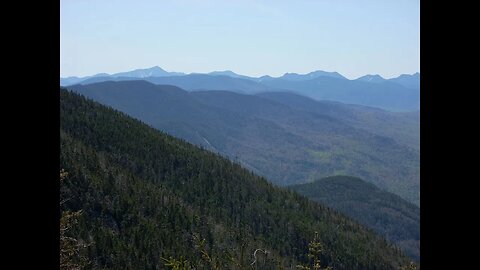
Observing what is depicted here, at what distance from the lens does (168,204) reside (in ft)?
240

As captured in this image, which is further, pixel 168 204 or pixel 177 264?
pixel 168 204

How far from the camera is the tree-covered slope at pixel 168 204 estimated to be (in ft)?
191

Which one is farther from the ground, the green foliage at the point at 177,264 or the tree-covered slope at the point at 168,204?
the green foliage at the point at 177,264

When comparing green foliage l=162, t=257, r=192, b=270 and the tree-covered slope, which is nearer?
green foliage l=162, t=257, r=192, b=270

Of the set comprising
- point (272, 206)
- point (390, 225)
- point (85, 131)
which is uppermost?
point (85, 131)

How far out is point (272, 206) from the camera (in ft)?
298

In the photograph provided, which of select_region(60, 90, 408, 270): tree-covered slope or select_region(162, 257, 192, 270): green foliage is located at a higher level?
select_region(162, 257, 192, 270): green foliage

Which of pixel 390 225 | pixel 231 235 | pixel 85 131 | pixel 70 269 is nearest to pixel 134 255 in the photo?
pixel 231 235

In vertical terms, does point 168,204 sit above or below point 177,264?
below

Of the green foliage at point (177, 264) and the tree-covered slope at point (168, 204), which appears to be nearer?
the green foliage at point (177, 264)

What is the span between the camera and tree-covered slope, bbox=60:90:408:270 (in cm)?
5828
